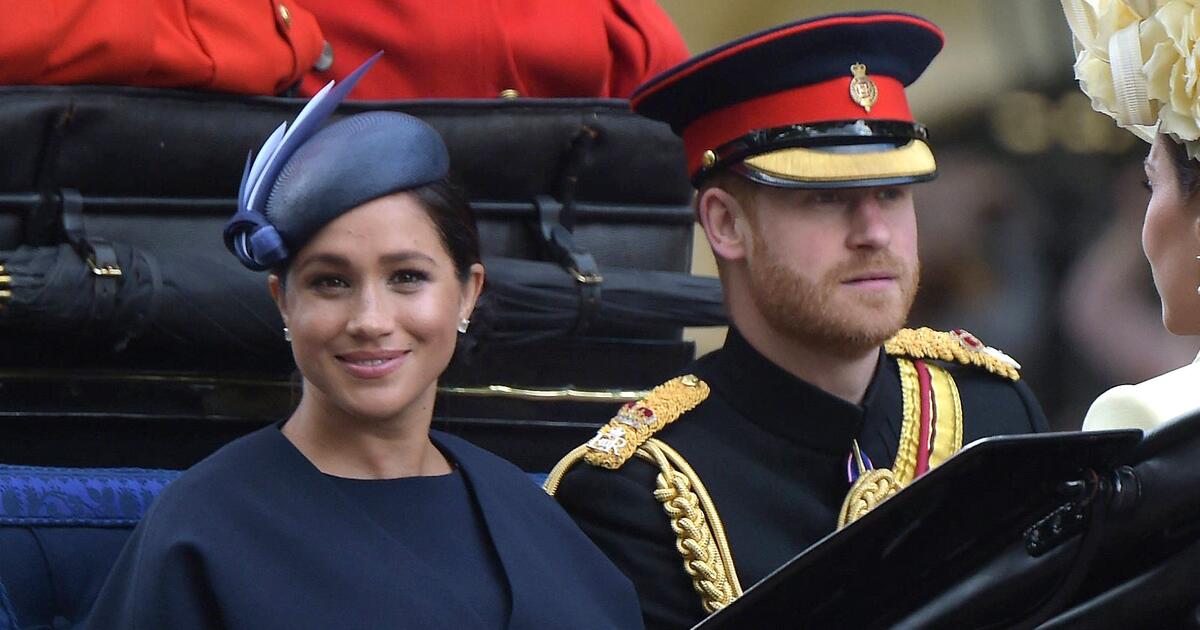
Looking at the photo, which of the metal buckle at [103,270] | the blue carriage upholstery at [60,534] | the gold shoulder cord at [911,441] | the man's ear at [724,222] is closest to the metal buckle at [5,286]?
the metal buckle at [103,270]

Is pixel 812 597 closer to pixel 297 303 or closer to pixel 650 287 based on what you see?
pixel 297 303

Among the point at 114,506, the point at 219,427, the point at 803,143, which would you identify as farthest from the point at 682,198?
the point at 114,506

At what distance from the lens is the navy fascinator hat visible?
1.94 m

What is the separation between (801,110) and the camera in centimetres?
Answer: 230

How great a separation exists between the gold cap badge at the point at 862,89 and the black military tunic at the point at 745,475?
33cm

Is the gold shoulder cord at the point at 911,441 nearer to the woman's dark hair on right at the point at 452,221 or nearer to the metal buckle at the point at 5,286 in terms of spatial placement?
the woman's dark hair on right at the point at 452,221

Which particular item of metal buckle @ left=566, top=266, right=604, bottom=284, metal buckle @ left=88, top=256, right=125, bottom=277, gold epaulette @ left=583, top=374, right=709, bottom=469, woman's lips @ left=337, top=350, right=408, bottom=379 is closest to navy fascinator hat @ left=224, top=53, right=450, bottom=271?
woman's lips @ left=337, top=350, right=408, bottom=379

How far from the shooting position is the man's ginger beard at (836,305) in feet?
7.18

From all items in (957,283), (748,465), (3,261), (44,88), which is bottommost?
(957,283)

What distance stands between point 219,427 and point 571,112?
656 mm

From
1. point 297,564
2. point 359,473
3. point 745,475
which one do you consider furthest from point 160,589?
point 745,475

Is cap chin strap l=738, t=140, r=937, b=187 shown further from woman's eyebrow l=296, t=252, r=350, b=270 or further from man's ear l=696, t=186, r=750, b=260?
woman's eyebrow l=296, t=252, r=350, b=270

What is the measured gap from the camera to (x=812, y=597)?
1.17 m

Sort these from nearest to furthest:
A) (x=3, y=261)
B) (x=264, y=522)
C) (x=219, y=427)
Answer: (x=264, y=522), (x=3, y=261), (x=219, y=427)
